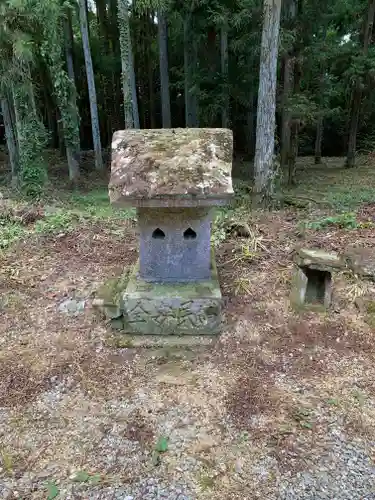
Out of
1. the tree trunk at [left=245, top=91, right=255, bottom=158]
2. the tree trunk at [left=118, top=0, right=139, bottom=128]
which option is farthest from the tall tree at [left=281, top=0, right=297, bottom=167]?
the tree trunk at [left=245, top=91, right=255, bottom=158]

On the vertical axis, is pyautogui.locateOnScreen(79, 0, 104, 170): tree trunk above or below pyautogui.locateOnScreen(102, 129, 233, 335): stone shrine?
above

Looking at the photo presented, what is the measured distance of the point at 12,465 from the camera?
3.14 metres

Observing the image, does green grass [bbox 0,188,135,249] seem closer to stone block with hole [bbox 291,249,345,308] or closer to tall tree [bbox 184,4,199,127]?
stone block with hole [bbox 291,249,345,308]

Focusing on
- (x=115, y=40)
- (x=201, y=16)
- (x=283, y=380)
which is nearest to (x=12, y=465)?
(x=283, y=380)

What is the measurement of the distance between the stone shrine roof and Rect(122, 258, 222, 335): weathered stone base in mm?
1072

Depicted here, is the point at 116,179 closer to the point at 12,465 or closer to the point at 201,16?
the point at 12,465

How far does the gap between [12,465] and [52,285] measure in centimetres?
291

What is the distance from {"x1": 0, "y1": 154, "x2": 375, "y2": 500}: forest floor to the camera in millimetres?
3027

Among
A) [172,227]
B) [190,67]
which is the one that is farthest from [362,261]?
[190,67]

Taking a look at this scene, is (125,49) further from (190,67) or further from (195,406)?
(195,406)

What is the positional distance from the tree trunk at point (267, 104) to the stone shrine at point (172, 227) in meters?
4.42

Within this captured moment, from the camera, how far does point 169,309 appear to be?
455 cm

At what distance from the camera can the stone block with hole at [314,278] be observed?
507 centimetres

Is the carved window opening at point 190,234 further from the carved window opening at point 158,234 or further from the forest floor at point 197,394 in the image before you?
the forest floor at point 197,394
